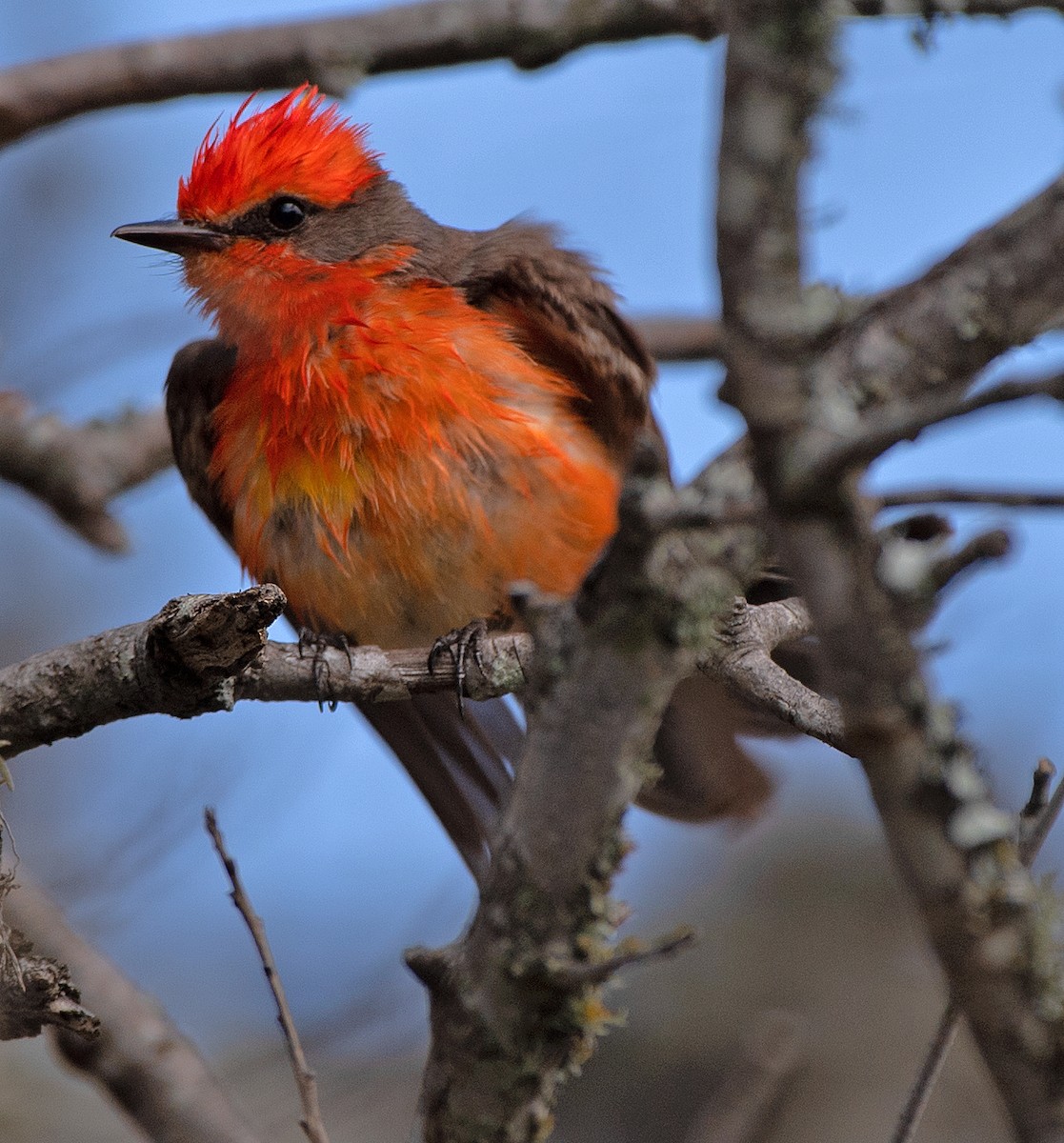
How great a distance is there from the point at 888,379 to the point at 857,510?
30cm

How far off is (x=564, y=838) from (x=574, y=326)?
319 cm

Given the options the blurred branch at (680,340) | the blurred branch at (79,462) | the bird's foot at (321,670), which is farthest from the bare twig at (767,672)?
the blurred branch at (79,462)

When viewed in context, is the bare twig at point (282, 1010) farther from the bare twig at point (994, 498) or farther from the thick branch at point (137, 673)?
the bare twig at point (994, 498)

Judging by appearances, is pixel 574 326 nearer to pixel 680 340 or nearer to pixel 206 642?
pixel 680 340

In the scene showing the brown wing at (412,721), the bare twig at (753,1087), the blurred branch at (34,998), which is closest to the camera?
the blurred branch at (34,998)

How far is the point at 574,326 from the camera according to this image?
5242 millimetres

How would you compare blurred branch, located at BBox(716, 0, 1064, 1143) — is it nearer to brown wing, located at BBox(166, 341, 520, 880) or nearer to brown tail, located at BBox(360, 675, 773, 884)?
brown tail, located at BBox(360, 675, 773, 884)

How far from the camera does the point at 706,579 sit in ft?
7.30

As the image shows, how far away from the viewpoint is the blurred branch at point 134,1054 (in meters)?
3.88

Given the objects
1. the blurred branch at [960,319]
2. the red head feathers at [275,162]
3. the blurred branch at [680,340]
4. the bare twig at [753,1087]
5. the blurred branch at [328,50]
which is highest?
the blurred branch at [328,50]

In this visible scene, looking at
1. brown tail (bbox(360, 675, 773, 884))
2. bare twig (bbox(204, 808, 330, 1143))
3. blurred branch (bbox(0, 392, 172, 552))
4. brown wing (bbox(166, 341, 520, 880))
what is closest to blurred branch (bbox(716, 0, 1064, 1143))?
bare twig (bbox(204, 808, 330, 1143))

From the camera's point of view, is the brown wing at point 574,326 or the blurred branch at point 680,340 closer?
the brown wing at point 574,326

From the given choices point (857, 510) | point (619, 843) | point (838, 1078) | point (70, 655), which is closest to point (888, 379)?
point (857, 510)

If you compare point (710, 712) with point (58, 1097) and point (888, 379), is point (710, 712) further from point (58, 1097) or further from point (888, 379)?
point (58, 1097)
